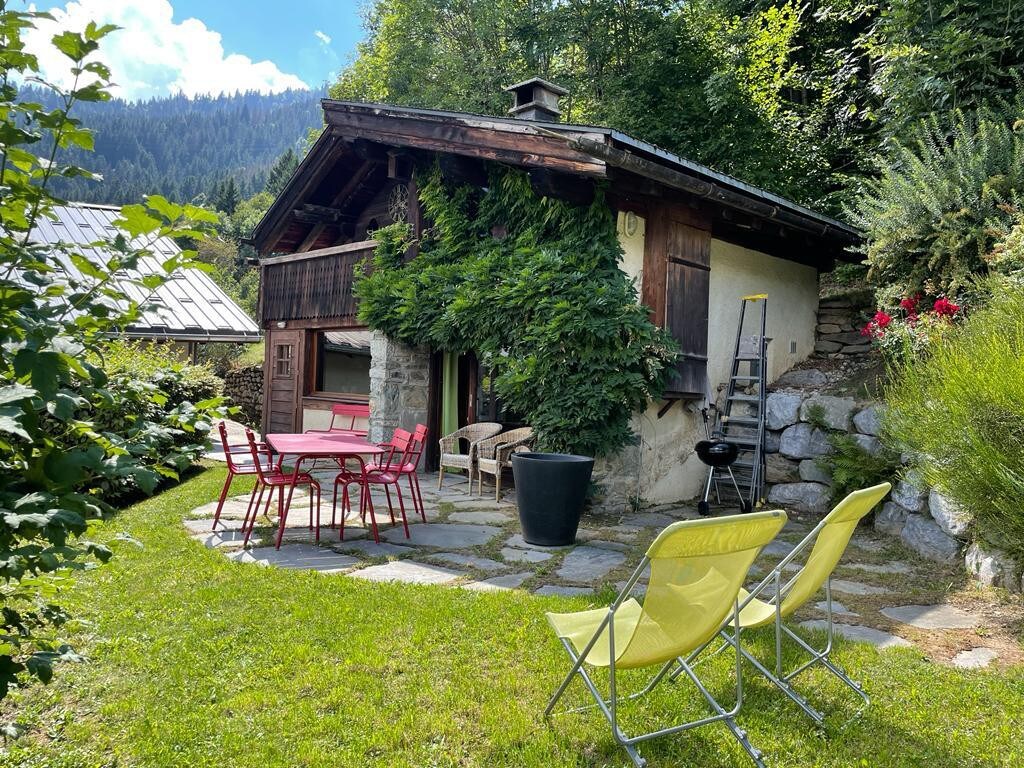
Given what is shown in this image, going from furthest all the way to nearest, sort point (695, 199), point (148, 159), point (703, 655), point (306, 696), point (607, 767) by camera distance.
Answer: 1. point (148, 159)
2. point (695, 199)
3. point (703, 655)
4. point (306, 696)
5. point (607, 767)

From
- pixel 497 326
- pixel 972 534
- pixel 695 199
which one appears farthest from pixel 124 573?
pixel 695 199

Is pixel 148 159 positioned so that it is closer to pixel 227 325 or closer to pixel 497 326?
pixel 227 325

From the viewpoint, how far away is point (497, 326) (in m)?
7.54

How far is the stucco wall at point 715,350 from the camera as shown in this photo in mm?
7105

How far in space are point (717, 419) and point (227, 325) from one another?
10.7 m

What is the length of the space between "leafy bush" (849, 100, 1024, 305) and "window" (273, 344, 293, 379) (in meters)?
9.15

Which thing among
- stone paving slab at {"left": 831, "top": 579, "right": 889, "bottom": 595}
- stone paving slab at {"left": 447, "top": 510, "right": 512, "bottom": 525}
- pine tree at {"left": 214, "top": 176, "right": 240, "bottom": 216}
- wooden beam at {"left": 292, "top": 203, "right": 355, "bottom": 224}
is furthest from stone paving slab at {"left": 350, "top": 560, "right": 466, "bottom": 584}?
pine tree at {"left": 214, "top": 176, "right": 240, "bottom": 216}

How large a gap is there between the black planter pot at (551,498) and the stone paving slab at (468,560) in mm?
622

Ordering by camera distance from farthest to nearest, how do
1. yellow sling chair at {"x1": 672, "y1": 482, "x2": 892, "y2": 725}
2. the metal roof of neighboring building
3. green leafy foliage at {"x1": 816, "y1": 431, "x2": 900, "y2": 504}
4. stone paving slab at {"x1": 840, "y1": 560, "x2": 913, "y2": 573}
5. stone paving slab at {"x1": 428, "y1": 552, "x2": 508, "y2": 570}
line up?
the metal roof of neighboring building → green leafy foliage at {"x1": 816, "y1": 431, "x2": 900, "y2": 504} → stone paving slab at {"x1": 840, "y1": 560, "x2": 913, "y2": 573} → stone paving slab at {"x1": 428, "y1": 552, "x2": 508, "y2": 570} → yellow sling chair at {"x1": 672, "y1": 482, "x2": 892, "y2": 725}

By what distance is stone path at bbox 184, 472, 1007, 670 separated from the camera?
152 inches

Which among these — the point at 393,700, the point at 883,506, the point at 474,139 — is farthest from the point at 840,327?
the point at 393,700

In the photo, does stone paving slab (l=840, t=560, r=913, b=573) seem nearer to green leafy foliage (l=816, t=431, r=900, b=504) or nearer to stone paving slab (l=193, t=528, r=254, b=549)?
green leafy foliage (l=816, t=431, r=900, b=504)

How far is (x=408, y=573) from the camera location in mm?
4707

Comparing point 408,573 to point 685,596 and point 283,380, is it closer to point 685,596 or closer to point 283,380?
point 685,596
